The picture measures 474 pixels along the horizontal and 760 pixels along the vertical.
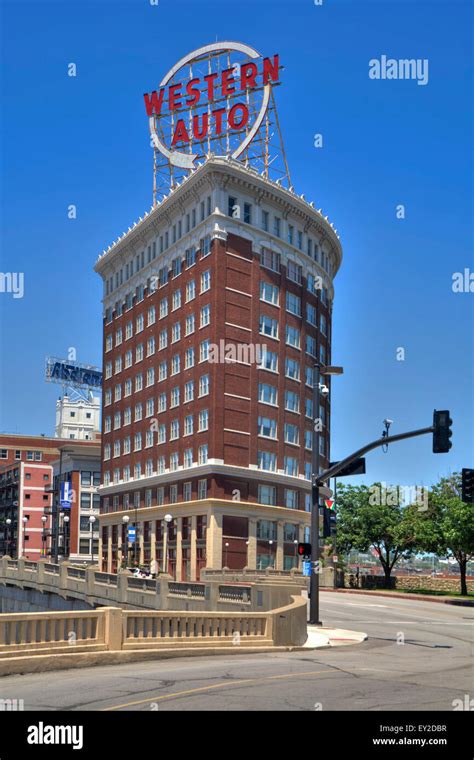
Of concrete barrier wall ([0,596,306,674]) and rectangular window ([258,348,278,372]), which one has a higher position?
rectangular window ([258,348,278,372])

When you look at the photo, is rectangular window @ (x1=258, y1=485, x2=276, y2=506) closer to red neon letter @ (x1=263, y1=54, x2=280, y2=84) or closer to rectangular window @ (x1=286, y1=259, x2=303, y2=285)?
rectangular window @ (x1=286, y1=259, x2=303, y2=285)

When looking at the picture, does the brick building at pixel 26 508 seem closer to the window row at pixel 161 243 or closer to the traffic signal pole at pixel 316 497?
the window row at pixel 161 243

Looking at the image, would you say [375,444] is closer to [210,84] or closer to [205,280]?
[205,280]

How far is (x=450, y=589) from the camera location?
85.2 metres

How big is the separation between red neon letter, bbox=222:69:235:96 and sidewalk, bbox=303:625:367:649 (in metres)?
56.0

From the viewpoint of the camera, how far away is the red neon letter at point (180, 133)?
81500 mm

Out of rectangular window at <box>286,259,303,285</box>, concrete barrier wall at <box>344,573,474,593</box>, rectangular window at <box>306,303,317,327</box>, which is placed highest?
rectangular window at <box>286,259,303,285</box>

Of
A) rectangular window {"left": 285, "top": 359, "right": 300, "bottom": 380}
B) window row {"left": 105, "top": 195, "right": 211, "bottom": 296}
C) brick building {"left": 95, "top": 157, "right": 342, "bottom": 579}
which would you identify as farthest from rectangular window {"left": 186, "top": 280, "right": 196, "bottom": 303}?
rectangular window {"left": 285, "top": 359, "right": 300, "bottom": 380}

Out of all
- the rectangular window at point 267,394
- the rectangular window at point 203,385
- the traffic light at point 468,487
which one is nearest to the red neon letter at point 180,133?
the rectangular window at point 203,385

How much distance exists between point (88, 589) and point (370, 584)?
113ft

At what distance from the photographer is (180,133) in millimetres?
81875

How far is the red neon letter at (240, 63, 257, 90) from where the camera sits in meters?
77.9
